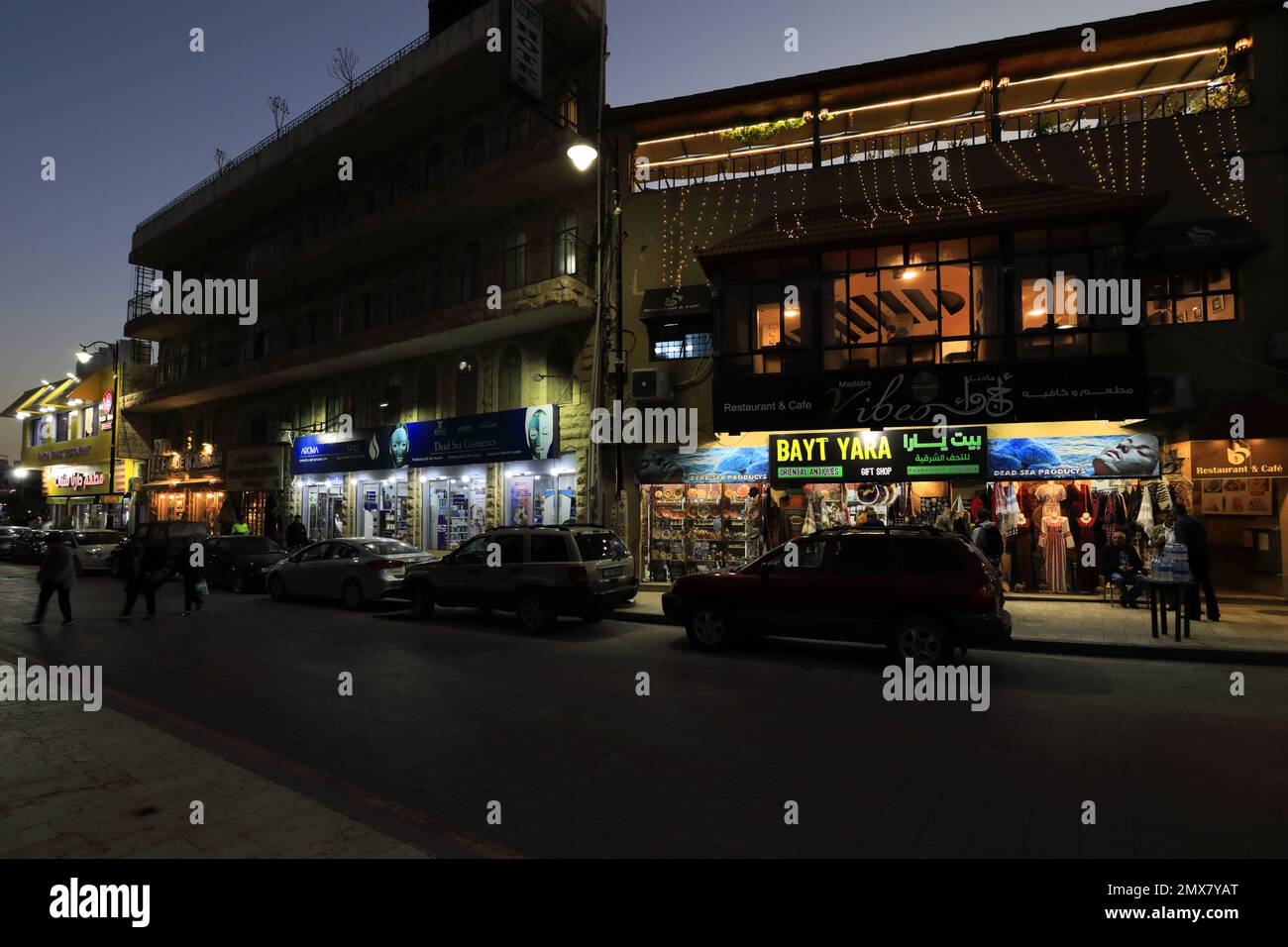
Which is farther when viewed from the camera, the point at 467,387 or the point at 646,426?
the point at 467,387

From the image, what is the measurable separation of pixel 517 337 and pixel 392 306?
21.4 ft

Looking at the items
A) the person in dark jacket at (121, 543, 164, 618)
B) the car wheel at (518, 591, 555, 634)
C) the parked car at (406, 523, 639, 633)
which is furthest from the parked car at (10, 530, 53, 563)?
the car wheel at (518, 591, 555, 634)

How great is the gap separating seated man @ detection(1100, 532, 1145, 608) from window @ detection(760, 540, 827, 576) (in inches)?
298

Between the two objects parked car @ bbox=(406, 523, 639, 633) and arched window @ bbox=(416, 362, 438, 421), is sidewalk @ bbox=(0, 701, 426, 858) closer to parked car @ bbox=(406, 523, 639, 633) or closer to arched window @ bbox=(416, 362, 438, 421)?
parked car @ bbox=(406, 523, 639, 633)

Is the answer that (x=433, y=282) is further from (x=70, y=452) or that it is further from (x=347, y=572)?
(x=70, y=452)

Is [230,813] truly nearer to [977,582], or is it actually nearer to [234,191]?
[977,582]

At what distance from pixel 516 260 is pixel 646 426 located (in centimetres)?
700

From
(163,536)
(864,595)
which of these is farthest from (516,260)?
(864,595)

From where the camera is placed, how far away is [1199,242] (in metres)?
12.8

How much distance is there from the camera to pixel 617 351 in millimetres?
16969

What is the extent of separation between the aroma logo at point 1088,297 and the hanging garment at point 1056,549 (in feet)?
13.7

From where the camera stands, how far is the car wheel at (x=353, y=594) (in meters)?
14.2

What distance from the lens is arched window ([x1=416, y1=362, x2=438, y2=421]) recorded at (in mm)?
21750

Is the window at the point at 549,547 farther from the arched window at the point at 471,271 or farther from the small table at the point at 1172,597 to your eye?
the arched window at the point at 471,271
